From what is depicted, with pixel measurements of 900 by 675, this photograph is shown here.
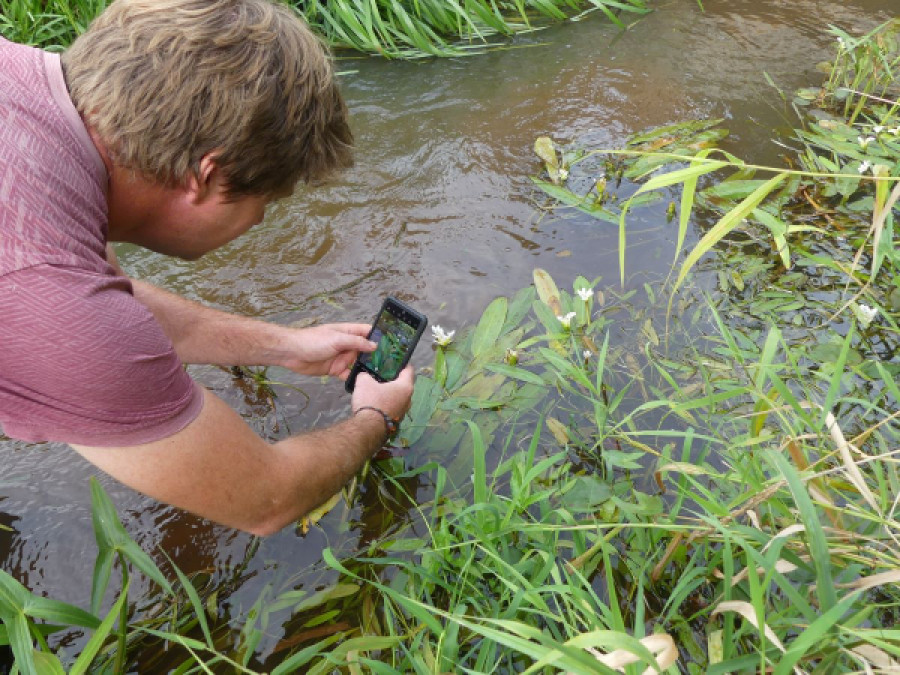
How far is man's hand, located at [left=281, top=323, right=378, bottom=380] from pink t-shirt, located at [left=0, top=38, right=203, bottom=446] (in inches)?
28.7

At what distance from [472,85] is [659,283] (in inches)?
78.6

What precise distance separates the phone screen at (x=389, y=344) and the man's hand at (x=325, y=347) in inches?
1.3

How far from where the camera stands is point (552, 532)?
6.48 ft

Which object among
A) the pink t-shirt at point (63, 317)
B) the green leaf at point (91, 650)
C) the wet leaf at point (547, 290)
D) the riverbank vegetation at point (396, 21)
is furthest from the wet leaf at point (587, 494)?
the riverbank vegetation at point (396, 21)

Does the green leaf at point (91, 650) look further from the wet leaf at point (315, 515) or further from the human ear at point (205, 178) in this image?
the human ear at point (205, 178)

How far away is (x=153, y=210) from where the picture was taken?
1.92 meters

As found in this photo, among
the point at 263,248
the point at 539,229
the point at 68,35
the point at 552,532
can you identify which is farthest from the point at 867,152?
the point at 68,35

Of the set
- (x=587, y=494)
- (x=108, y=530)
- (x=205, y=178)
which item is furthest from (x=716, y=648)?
(x=205, y=178)

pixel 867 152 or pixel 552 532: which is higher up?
pixel 867 152

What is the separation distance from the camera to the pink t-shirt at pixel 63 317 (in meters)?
1.43

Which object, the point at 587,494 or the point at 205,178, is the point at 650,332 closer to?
the point at 587,494

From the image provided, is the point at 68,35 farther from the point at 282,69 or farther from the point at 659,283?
the point at 659,283

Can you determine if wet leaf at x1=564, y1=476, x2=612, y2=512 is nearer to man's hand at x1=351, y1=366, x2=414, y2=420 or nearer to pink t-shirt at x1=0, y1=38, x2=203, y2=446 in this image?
man's hand at x1=351, y1=366, x2=414, y2=420

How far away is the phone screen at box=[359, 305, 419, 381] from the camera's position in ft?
7.50
